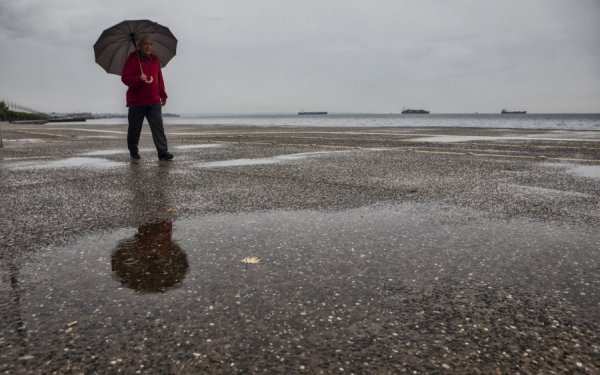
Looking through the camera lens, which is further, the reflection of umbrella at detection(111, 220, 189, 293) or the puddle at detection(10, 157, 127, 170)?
the puddle at detection(10, 157, 127, 170)

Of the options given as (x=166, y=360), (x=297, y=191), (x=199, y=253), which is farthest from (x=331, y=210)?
(x=166, y=360)

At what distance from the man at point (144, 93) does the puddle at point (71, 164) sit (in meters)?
0.65

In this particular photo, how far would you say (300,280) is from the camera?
6.95 feet

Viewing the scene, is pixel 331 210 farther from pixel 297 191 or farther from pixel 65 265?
pixel 65 265

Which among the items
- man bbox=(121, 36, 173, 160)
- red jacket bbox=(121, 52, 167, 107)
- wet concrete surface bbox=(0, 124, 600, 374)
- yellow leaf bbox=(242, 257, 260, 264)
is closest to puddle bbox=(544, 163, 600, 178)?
wet concrete surface bbox=(0, 124, 600, 374)

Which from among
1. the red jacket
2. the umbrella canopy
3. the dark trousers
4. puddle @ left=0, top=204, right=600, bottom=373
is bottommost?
puddle @ left=0, top=204, right=600, bottom=373

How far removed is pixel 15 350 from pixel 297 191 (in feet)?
10.4

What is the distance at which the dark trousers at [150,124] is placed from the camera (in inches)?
293

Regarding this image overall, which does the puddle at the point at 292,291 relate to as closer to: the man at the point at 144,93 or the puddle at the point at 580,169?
the puddle at the point at 580,169

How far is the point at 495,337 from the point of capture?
161 centimetres

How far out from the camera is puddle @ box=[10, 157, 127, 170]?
659 cm

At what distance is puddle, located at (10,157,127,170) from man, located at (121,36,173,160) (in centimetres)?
65

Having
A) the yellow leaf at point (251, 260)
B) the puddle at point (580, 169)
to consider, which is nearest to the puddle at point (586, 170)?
the puddle at point (580, 169)

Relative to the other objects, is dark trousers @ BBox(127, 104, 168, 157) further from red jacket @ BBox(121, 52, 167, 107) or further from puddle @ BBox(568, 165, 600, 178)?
puddle @ BBox(568, 165, 600, 178)
